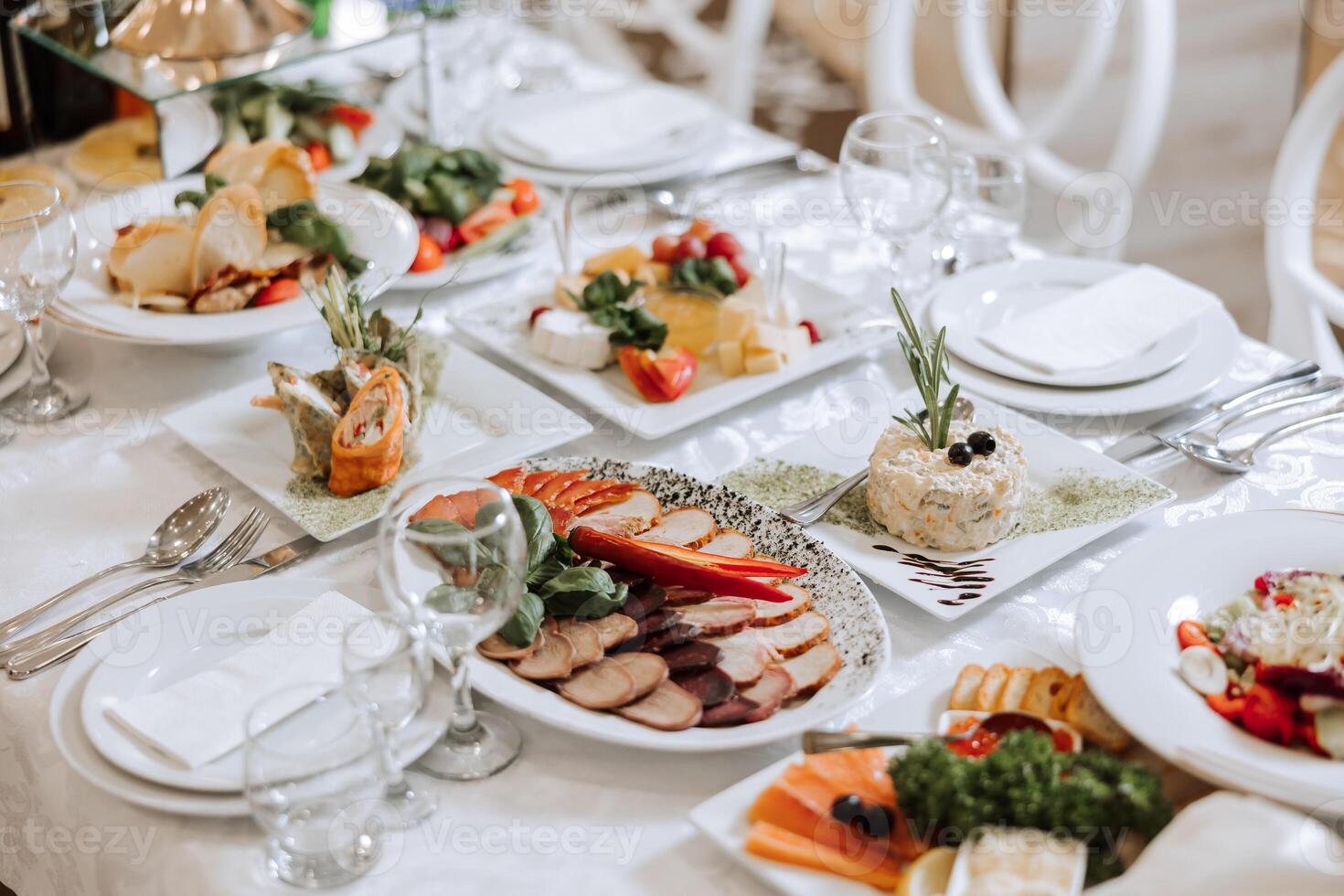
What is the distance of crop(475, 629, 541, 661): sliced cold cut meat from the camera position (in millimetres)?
1181

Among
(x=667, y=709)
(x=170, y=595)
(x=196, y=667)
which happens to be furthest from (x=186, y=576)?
(x=667, y=709)

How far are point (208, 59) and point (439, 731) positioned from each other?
5.27ft

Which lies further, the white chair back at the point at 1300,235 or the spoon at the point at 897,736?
the white chair back at the point at 1300,235

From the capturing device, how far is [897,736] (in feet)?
3.45

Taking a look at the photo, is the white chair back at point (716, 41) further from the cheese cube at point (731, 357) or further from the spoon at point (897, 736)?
the spoon at point (897, 736)

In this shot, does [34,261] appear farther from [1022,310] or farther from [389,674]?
[1022,310]

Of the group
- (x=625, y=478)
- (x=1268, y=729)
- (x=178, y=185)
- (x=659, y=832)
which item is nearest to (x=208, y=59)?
(x=178, y=185)

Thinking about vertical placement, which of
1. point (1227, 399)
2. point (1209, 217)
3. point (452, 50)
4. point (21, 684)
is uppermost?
point (452, 50)

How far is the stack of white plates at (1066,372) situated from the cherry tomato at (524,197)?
0.73 metres

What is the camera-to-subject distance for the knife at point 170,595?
1.26 meters

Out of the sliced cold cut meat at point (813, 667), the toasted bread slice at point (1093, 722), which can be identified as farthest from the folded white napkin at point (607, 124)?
the toasted bread slice at point (1093, 722)

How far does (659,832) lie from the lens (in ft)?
3.50

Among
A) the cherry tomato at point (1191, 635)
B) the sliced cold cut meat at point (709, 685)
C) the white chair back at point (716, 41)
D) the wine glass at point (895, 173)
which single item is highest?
the wine glass at point (895, 173)

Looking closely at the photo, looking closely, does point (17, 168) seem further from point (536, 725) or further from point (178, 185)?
point (536, 725)
